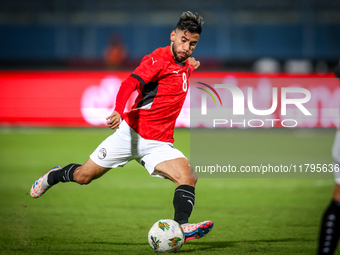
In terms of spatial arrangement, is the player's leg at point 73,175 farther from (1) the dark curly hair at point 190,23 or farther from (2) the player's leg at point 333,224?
(2) the player's leg at point 333,224

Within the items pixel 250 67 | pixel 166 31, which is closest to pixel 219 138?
pixel 250 67

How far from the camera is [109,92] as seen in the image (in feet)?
43.5

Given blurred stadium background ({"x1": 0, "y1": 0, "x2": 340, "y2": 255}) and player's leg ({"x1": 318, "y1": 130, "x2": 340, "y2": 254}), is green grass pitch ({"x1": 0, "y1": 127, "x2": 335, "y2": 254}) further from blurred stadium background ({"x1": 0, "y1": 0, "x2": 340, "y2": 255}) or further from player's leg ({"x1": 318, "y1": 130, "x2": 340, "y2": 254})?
player's leg ({"x1": 318, "y1": 130, "x2": 340, "y2": 254})

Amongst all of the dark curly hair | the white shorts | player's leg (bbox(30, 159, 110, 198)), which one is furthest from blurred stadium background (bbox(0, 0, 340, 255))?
the dark curly hair

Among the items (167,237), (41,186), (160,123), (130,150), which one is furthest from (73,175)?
(167,237)

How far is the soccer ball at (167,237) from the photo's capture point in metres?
3.83

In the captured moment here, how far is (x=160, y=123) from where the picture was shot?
4.46 meters

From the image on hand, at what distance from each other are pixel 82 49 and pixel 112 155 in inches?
915

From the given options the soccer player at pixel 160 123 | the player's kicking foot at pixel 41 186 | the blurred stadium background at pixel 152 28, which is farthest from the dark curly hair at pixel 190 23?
the blurred stadium background at pixel 152 28

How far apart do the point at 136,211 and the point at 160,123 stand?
196 centimetres

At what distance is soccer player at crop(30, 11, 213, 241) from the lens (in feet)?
13.5

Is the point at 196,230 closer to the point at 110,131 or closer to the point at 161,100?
the point at 161,100

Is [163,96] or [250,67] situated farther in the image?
[250,67]

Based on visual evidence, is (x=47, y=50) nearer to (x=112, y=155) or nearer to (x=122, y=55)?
(x=122, y=55)
